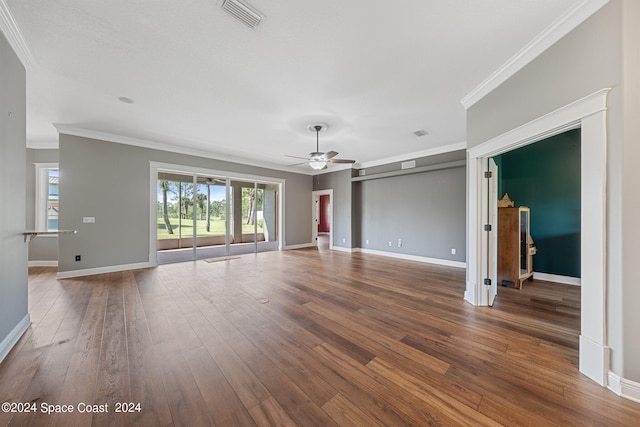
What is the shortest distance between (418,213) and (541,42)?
4.33m

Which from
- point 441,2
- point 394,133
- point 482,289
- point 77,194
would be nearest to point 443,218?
point 394,133

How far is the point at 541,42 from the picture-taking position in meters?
2.11

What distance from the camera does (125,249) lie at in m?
5.00

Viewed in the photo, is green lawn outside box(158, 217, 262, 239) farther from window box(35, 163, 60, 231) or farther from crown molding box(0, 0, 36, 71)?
crown molding box(0, 0, 36, 71)

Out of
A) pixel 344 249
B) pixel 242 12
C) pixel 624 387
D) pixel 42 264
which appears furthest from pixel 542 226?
pixel 42 264

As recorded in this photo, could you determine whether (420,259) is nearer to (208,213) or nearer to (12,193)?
(208,213)

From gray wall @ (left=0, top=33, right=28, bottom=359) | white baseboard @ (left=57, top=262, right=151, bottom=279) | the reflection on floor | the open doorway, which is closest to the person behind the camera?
→ gray wall @ (left=0, top=33, right=28, bottom=359)

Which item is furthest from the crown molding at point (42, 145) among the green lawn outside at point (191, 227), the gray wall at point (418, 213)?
the gray wall at point (418, 213)

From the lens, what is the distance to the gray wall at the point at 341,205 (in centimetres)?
752

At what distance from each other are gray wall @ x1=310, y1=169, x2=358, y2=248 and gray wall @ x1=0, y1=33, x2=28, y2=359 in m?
6.54

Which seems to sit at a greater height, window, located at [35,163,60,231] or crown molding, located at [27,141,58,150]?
crown molding, located at [27,141,58,150]

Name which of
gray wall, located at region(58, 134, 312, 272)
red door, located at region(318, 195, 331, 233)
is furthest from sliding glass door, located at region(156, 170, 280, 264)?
red door, located at region(318, 195, 331, 233)

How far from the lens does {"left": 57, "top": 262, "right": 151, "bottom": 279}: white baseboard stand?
172 inches

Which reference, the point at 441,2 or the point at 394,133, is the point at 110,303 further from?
the point at 394,133
